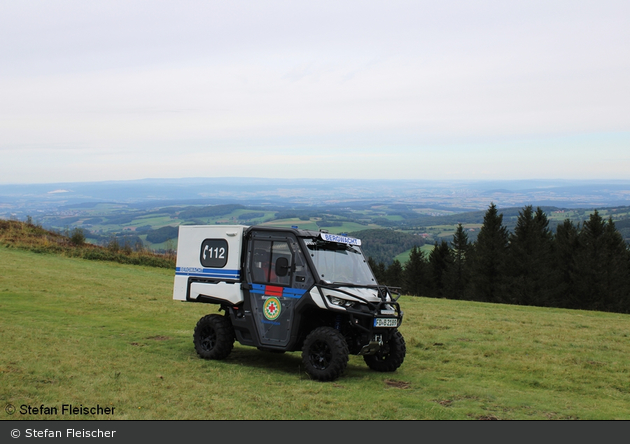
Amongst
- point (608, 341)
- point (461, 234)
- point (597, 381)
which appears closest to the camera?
point (597, 381)

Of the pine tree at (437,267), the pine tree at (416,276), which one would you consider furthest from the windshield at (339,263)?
the pine tree at (437,267)

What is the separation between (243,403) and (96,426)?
2.03 metres

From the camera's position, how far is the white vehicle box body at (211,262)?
1082cm

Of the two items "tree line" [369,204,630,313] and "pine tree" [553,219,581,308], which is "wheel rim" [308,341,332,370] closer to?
"tree line" [369,204,630,313]

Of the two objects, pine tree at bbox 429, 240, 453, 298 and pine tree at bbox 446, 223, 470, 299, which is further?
pine tree at bbox 429, 240, 453, 298

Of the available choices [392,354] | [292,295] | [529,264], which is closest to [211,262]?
[292,295]

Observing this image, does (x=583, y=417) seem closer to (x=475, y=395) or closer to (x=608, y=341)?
(x=475, y=395)

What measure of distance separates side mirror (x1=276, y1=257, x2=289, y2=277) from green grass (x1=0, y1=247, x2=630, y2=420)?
187 centimetres

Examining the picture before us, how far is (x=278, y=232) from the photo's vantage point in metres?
10.5

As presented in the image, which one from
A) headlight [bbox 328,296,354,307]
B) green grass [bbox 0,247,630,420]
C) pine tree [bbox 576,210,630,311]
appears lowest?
pine tree [bbox 576,210,630,311]

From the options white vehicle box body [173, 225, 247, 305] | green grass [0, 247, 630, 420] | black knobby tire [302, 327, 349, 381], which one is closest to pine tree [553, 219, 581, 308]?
green grass [0, 247, 630, 420]

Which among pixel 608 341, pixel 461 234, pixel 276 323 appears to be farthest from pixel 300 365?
pixel 461 234

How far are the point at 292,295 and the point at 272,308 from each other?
0.59m

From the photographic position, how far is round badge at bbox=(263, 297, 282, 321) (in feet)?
33.8
